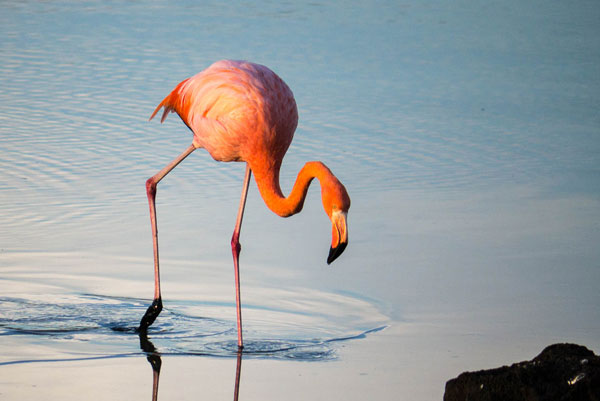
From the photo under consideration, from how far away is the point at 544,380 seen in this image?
376cm

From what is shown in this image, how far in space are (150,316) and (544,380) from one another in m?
2.04

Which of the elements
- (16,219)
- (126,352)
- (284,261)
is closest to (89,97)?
(16,219)

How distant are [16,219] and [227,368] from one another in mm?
2506

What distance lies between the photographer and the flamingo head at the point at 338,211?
15.4ft

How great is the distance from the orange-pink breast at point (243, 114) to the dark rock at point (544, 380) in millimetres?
1974

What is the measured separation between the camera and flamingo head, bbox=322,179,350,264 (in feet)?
15.4

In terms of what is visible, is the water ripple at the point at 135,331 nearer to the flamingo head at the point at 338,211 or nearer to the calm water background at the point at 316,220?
the calm water background at the point at 316,220

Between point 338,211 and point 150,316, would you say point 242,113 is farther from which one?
point 150,316

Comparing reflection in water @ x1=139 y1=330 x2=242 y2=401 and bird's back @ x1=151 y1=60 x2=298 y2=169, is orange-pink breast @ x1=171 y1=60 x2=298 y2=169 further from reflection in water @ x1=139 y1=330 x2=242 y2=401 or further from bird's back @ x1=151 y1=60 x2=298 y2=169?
reflection in water @ x1=139 y1=330 x2=242 y2=401

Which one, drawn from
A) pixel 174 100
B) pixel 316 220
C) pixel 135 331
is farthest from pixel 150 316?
pixel 316 220

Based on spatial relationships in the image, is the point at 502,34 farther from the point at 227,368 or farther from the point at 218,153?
the point at 227,368

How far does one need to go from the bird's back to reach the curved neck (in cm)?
8

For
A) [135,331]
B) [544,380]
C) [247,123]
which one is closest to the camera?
[544,380]

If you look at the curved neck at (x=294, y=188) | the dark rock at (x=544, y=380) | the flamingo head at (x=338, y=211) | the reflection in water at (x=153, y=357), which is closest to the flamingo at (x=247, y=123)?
the curved neck at (x=294, y=188)
